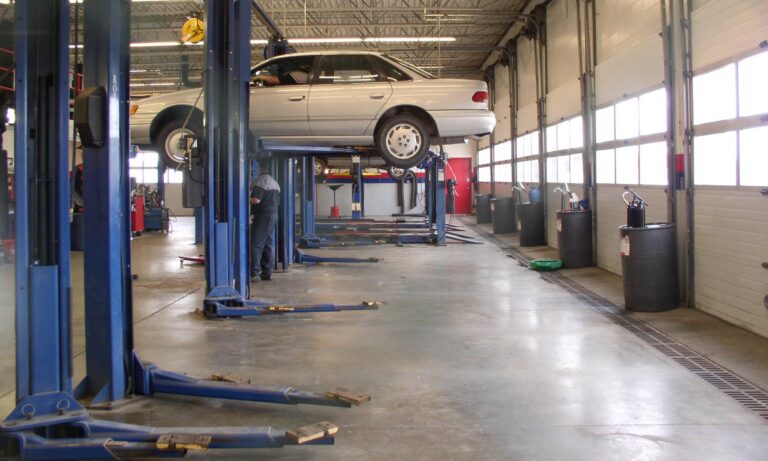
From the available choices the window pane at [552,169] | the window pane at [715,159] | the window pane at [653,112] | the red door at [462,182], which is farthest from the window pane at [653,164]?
the red door at [462,182]

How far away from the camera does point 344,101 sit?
7.80 meters

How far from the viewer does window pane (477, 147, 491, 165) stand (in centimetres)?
2070

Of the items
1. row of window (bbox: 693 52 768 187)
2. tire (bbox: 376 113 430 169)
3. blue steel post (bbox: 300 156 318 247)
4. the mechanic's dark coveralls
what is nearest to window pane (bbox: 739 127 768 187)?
row of window (bbox: 693 52 768 187)

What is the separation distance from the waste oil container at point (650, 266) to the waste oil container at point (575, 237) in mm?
3011

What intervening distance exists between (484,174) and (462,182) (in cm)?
224

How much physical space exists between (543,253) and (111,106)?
29.7 ft

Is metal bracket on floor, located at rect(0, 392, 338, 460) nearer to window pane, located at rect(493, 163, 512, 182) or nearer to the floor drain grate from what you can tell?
the floor drain grate

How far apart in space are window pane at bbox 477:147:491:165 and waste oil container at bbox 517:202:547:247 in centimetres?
808

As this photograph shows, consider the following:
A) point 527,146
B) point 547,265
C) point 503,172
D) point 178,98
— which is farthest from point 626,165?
point 503,172

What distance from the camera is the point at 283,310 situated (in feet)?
19.8

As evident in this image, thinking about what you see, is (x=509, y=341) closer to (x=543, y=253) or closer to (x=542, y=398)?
(x=542, y=398)

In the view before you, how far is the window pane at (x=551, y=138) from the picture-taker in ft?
39.7

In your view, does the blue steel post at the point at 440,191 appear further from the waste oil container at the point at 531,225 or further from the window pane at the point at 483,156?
the window pane at the point at 483,156

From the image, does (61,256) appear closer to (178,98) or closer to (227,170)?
(227,170)
